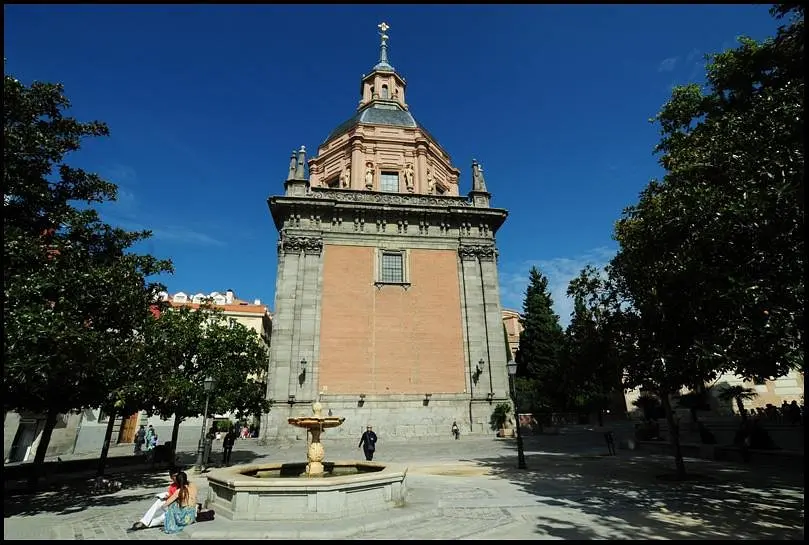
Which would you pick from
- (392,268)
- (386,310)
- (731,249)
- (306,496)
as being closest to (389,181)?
(392,268)

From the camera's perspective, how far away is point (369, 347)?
22.7 meters

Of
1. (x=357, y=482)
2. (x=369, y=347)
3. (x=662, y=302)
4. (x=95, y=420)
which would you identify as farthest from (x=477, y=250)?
(x=95, y=420)

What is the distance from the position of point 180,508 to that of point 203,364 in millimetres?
10916

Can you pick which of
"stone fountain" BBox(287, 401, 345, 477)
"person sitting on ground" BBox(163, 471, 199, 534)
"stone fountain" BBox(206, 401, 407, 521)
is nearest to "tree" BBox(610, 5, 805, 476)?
"stone fountain" BBox(206, 401, 407, 521)

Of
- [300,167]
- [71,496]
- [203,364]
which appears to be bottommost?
[71,496]

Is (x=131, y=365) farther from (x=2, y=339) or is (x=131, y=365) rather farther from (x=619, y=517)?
(x=619, y=517)

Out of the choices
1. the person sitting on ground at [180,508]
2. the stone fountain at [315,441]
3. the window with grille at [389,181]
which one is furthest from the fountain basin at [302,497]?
the window with grille at [389,181]

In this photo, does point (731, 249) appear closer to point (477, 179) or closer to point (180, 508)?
point (180, 508)

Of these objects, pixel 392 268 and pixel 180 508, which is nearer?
pixel 180 508

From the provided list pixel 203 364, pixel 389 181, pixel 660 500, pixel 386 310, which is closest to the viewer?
pixel 660 500

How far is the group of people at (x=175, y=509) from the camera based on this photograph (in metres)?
7.37

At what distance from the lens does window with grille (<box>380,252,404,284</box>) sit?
24625 mm

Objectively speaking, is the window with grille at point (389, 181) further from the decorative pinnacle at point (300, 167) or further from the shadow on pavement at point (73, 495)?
the shadow on pavement at point (73, 495)

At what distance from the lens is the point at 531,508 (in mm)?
8211
